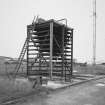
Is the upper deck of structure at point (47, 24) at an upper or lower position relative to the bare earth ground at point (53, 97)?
upper

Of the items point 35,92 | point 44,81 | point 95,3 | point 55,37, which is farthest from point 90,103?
point 95,3

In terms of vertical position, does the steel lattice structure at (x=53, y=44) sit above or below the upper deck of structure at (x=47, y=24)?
below

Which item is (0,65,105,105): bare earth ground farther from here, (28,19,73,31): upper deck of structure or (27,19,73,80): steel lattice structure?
(28,19,73,31): upper deck of structure

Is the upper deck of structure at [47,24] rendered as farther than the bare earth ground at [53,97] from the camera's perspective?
Yes

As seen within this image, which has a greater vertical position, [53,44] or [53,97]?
[53,44]

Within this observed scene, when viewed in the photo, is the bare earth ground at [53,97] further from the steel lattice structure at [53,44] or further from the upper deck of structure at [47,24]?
the upper deck of structure at [47,24]

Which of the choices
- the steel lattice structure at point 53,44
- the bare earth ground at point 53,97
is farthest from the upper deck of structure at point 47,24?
the bare earth ground at point 53,97

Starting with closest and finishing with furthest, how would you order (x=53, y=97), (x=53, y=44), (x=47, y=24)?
(x=53, y=97)
(x=47, y=24)
(x=53, y=44)

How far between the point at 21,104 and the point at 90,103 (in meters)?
2.63

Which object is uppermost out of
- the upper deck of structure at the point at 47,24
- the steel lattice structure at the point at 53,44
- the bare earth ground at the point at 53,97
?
the upper deck of structure at the point at 47,24

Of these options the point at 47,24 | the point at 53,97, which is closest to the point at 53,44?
the point at 47,24

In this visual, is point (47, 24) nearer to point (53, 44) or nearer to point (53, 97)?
point (53, 44)

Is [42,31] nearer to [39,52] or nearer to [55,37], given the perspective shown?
[55,37]

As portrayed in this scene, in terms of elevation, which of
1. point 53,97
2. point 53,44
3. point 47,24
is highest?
point 47,24
